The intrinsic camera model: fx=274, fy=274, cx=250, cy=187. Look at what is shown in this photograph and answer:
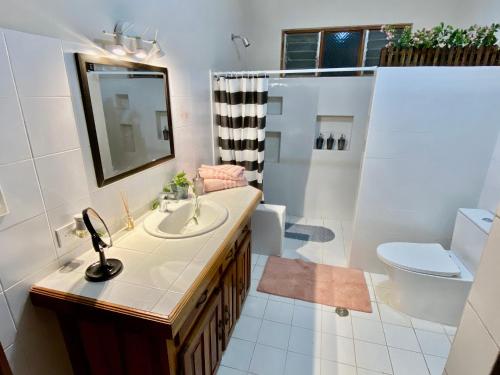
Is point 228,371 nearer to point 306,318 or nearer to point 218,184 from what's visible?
point 306,318

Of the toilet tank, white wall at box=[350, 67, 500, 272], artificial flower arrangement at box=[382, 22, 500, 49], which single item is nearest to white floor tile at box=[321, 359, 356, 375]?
the toilet tank

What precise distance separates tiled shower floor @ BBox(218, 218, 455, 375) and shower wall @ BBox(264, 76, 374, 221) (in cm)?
138

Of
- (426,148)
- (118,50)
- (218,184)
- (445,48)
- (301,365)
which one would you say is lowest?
(301,365)

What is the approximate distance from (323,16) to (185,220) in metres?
2.80

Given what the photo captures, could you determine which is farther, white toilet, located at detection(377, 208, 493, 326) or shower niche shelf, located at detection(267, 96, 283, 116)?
shower niche shelf, located at detection(267, 96, 283, 116)

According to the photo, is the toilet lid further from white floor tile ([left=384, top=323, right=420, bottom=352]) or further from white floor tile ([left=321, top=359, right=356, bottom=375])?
white floor tile ([left=321, top=359, right=356, bottom=375])

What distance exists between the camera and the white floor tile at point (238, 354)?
5.40 feet

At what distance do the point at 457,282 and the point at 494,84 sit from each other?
53.2 inches

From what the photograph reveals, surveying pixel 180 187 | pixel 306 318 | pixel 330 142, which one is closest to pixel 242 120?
pixel 180 187

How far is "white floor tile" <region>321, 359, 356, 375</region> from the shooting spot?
1602 mm

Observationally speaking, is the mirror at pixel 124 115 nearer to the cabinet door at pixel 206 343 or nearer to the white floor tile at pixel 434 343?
the cabinet door at pixel 206 343

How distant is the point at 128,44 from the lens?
1.32 meters

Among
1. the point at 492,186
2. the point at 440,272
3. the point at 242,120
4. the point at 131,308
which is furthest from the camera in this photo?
the point at 242,120

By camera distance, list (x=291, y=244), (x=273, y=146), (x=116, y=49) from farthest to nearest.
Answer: (x=273, y=146)
(x=291, y=244)
(x=116, y=49)
